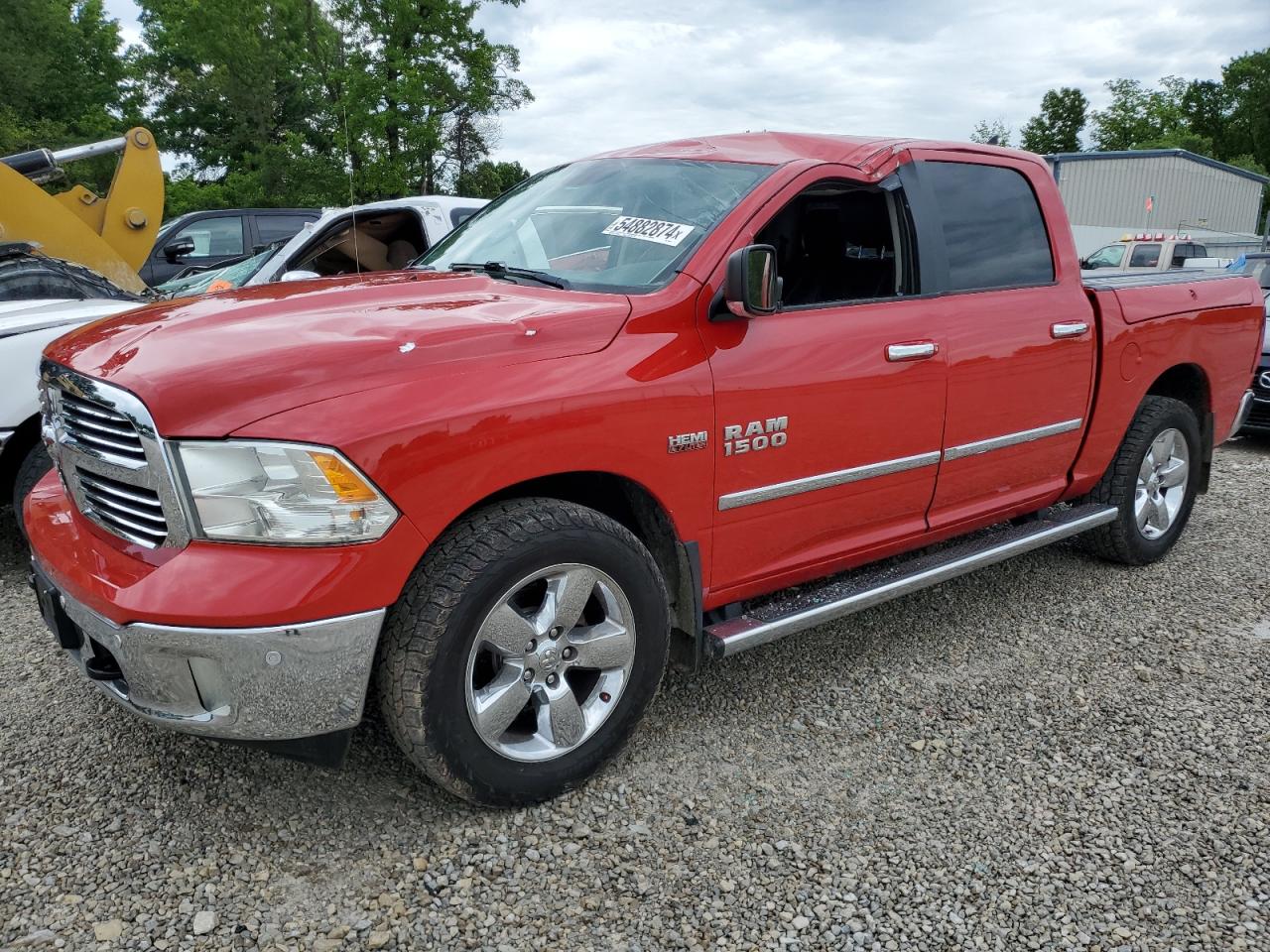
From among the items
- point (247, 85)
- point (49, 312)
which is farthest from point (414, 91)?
point (49, 312)

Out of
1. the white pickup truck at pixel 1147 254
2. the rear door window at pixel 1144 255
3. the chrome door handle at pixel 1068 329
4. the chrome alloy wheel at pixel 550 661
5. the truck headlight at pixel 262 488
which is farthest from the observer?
the rear door window at pixel 1144 255

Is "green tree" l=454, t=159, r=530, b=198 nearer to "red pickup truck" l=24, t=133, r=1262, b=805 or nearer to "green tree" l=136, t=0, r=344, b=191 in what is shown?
"green tree" l=136, t=0, r=344, b=191

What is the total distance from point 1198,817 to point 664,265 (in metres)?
2.21

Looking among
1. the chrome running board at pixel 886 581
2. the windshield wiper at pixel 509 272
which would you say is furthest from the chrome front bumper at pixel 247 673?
the windshield wiper at pixel 509 272

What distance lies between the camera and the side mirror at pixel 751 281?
2695 millimetres

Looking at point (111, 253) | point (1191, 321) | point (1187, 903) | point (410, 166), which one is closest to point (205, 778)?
point (1187, 903)

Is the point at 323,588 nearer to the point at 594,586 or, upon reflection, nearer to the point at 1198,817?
the point at 594,586

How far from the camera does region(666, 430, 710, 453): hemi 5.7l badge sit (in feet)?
8.93

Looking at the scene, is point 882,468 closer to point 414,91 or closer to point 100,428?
point 100,428

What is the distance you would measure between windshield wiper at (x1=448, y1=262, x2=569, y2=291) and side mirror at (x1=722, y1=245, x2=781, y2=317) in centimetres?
57

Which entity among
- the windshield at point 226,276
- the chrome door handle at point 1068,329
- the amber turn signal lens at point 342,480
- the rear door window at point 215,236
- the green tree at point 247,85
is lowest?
the amber turn signal lens at point 342,480

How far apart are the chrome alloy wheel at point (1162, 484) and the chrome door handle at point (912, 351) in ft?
5.97

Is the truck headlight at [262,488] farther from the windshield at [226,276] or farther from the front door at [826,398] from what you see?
the windshield at [226,276]

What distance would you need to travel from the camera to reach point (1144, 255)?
20.4m
